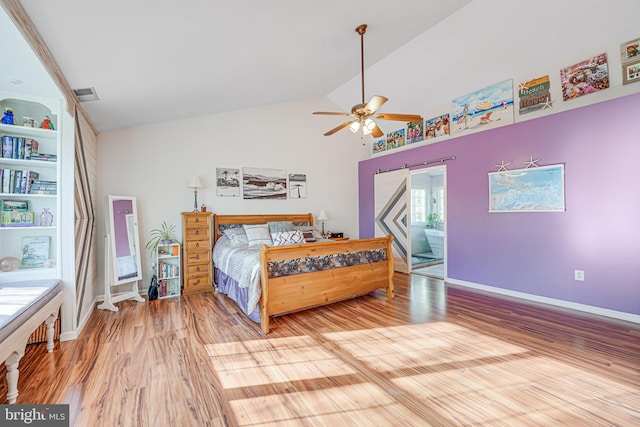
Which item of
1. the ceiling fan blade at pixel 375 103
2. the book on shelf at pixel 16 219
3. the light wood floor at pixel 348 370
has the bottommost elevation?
the light wood floor at pixel 348 370

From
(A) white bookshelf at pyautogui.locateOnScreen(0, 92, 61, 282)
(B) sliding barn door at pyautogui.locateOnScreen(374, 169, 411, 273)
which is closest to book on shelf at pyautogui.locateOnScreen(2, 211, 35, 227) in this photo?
(A) white bookshelf at pyautogui.locateOnScreen(0, 92, 61, 282)

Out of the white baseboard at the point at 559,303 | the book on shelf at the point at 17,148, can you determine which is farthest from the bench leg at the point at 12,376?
the white baseboard at the point at 559,303

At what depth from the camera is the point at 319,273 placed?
11.6 ft

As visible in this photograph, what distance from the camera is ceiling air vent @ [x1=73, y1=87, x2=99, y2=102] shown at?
287 centimetres

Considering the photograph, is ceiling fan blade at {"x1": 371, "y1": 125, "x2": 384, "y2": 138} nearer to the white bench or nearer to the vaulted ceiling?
the vaulted ceiling

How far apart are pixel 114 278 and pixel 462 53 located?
585 cm

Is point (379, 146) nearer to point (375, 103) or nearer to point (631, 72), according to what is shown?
point (375, 103)

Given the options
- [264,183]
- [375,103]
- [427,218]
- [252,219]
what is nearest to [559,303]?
[375,103]

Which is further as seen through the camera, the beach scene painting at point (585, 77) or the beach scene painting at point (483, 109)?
the beach scene painting at point (483, 109)

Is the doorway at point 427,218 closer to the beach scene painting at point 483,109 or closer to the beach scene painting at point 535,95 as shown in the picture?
the beach scene painting at point 483,109

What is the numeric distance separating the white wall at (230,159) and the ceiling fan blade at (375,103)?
293 centimetres

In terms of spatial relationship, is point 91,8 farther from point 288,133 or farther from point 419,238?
point 419,238

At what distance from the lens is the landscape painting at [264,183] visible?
535 cm

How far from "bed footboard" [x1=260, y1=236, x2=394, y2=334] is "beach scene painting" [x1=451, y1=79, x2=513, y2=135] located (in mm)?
2382
